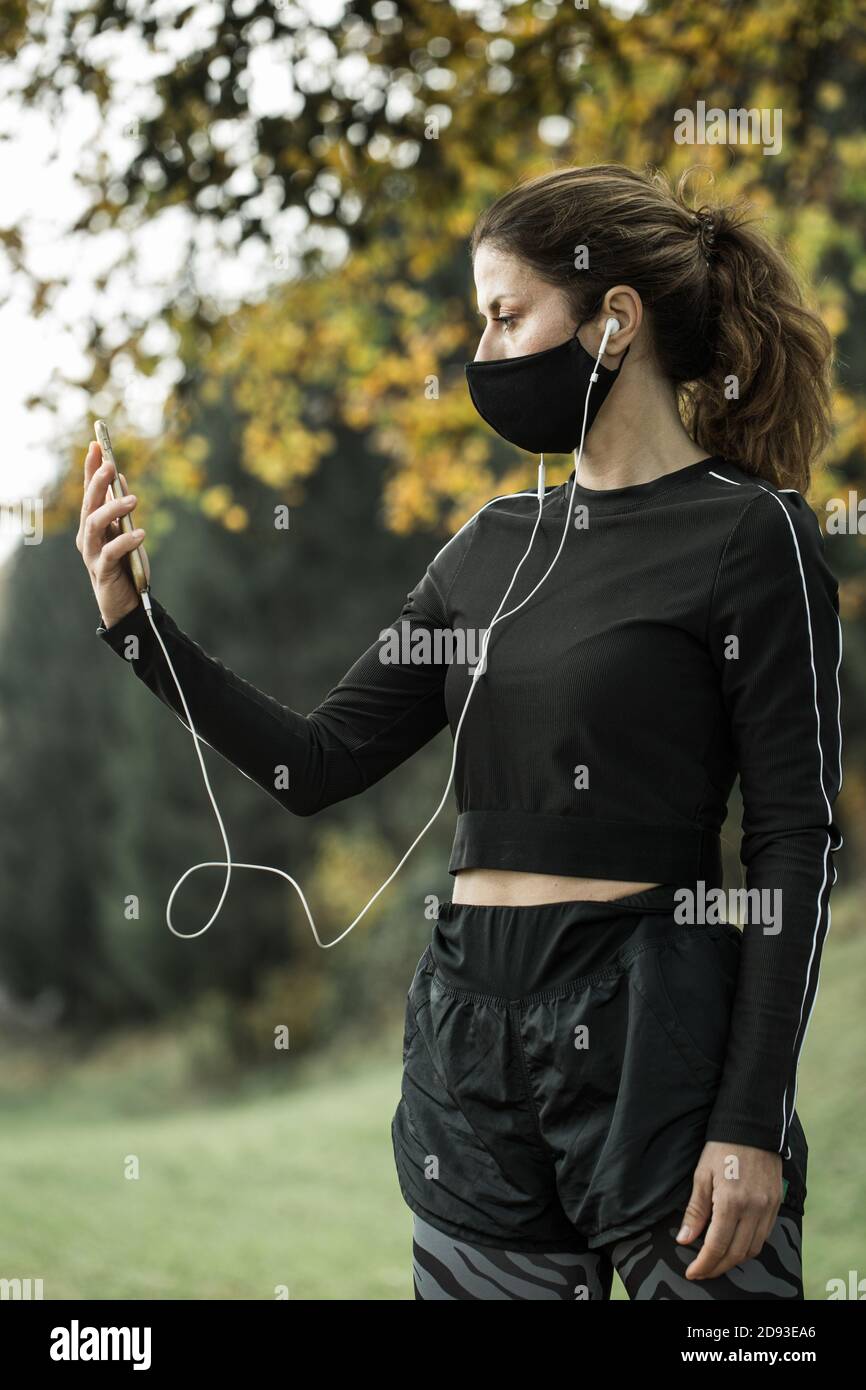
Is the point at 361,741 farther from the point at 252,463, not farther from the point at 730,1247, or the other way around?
the point at 252,463

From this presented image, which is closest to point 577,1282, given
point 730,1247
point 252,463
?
point 730,1247

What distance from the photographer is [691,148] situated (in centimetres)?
611

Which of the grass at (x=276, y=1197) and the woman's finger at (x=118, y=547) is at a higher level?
the woman's finger at (x=118, y=547)

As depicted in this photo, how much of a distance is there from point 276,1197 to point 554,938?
666 cm

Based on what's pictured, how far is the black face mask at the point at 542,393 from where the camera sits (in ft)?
6.80

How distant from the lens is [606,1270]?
6.36 ft

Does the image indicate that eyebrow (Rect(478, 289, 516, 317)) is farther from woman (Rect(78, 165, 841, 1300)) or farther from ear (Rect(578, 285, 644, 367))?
ear (Rect(578, 285, 644, 367))

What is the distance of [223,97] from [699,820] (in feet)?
11.4

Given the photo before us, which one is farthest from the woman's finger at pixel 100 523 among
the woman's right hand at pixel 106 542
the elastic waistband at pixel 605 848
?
the elastic waistband at pixel 605 848

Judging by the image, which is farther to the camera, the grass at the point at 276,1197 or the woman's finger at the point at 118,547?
the grass at the point at 276,1197

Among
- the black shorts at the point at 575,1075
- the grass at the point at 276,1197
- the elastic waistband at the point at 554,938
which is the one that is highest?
the elastic waistband at the point at 554,938

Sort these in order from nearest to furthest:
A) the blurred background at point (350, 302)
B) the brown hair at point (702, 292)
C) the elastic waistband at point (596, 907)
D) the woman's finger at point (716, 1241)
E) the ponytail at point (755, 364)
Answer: the woman's finger at point (716, 1241) < the elastic waistband at point (596, 907) < the brown hair at point (702, 292) < the ponytail at point (755, 364) < the blurred background at point (350, 302)

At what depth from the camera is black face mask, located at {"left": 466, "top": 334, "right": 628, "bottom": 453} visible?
207cm
